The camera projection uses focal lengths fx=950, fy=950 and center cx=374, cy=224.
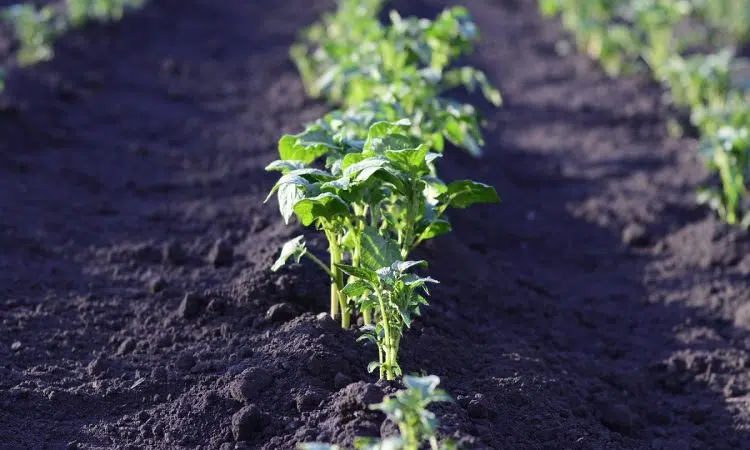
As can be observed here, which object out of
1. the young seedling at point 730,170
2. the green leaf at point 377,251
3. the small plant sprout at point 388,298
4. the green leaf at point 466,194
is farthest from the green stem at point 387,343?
the young seedling at point 730,170

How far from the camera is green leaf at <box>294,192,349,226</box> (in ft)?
10.5

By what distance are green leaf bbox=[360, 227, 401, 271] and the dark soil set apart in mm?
354

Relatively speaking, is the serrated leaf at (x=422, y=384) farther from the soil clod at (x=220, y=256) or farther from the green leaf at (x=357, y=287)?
the soil clod at (x=220, y=256)

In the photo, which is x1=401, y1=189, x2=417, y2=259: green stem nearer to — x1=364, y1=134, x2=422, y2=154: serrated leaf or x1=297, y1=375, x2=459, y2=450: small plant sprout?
x1=364, y1=134, x2=422, y2=154: serrated leaf

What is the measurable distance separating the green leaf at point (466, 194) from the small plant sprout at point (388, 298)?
0.44 meters

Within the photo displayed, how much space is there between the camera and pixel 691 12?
35.7ft

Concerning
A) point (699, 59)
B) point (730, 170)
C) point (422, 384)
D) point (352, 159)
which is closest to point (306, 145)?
point (352, 159)

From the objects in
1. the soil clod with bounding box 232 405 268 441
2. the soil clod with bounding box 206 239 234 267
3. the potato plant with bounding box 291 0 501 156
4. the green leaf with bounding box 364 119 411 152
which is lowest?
the soil clod with bounding box 232 405 268 441

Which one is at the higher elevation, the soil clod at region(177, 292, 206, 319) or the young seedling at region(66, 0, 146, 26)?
the young seedling at region(66, 0, 146, 26)

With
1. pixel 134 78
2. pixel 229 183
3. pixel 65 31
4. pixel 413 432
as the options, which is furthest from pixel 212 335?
pixel 65 31

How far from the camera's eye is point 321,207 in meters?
3.28

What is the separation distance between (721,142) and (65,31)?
6.23 m

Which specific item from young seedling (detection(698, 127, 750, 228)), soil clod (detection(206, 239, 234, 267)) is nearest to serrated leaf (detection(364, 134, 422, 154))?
soil clod (detection(206, 239, 234, 267))

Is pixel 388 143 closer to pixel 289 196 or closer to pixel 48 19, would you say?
pixel 289 196
